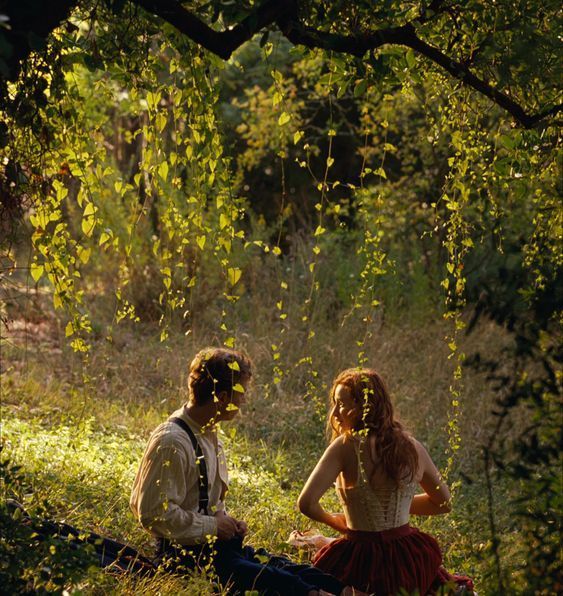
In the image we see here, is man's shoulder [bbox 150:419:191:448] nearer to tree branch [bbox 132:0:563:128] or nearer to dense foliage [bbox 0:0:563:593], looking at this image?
dense foliage [bbox 0:0:563:593]

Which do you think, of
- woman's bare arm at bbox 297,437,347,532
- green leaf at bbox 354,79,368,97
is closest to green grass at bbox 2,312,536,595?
woman's bare arm at bbox 297,437,347,532

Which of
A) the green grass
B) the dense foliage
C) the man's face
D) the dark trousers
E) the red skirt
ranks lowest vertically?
the green grass

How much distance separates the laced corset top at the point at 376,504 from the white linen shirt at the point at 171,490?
2.16 ft

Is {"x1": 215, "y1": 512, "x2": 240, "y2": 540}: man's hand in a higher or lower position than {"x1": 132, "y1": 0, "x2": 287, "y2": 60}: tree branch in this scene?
lower

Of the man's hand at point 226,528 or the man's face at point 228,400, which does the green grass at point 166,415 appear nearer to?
the man's hand at point 226,528

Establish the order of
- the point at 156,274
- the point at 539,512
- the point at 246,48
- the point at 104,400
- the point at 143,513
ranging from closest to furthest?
the point at 539,512 → the point at 143,513 → the point at 104,400 → the point at 156,274 → the point at 246,48

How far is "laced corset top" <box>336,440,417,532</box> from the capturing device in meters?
4.37

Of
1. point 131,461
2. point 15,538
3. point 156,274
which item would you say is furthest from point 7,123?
point 156,274

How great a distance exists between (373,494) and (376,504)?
50mm

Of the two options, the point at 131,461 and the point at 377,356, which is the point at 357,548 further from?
the point at 377,356

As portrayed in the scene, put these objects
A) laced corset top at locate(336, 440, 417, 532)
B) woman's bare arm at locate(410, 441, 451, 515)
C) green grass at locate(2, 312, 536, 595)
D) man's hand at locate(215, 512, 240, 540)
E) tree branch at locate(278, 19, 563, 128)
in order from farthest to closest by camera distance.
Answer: green grass at locate(2, 312, 536, 595) < woman's bare arm at locate(410, 441, 451, 515) < laced corset top at locate(336, 440, 417, 532) < man's hand at locate(215, 512, 240, 540) < tree branch at locate(278, 19, 563, 128)

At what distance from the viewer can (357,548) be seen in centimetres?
439

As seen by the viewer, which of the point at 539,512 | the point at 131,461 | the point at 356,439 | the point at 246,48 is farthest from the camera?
the point at 246,48

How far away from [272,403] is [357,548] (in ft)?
12.9
